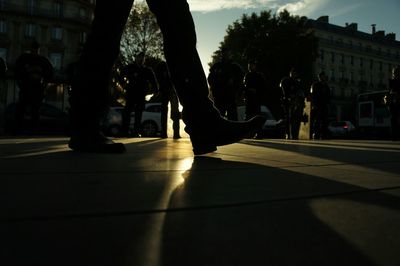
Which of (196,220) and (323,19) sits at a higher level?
(323,19)

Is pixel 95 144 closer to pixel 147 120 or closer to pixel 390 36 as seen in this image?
pixel 147 120

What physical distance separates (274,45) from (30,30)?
29.2 metres

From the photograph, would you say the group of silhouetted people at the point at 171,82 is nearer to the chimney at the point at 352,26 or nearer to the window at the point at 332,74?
the window at the point at 332,74

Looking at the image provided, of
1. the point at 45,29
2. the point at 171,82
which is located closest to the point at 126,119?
the point at 171,82

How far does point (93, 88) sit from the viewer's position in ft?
8.62

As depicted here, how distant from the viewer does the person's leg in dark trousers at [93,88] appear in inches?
101

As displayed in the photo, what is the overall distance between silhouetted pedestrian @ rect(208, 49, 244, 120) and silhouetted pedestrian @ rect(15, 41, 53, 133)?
343 centimetres

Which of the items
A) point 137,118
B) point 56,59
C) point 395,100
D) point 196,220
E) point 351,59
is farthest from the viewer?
point 351,59

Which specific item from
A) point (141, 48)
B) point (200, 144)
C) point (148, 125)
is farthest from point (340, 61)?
point (200, 144)

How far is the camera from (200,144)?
238 centimetres

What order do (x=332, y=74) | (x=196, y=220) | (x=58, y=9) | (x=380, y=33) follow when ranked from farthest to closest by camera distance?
1. (x=380, y=33)
2. (x=332, y=74)
3. (x=58, y=9)
4. (x=196, y=220)

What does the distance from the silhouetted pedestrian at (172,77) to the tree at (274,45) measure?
38.2 metres

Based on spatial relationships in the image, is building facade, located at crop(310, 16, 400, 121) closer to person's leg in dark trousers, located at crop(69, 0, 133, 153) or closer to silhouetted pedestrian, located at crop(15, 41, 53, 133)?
silhouetted pedestrian, located at crop(15, 41, 53, 133)

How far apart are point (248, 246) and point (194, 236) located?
99 millimetres
